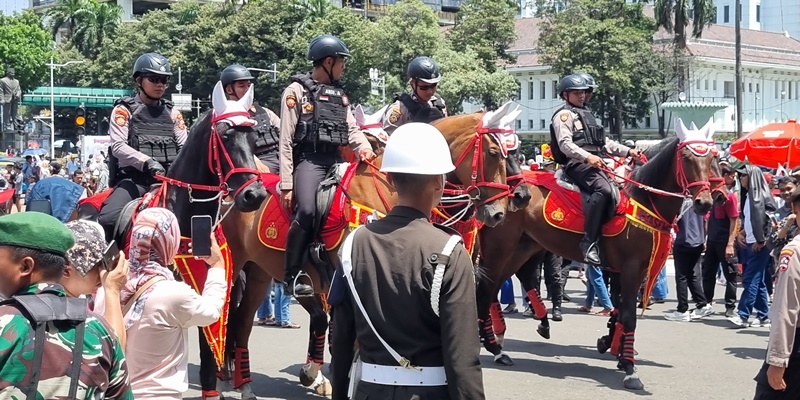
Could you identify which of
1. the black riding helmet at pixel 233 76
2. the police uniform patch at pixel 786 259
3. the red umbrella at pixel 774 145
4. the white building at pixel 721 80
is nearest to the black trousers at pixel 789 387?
the police uniform patch at pixel 786 259

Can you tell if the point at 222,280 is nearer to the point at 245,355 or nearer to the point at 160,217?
the point at 160,217

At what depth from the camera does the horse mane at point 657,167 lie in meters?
11.0

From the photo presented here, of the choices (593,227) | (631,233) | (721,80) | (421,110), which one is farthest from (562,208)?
(721,80)

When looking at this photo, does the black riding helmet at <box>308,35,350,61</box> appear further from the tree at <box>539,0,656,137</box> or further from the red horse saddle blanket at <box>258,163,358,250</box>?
the tree at <box>539,0,656,137</box>

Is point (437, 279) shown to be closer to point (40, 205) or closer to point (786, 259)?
point (786, 259)

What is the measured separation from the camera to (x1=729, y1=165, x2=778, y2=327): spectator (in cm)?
1458

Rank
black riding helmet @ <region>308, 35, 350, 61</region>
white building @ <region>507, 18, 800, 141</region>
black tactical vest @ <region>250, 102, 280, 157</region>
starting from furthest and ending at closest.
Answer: white building @ <region>507, 18, 800, 141</region> < black tactical vest @ <region>250, 102, 280, 157</region> < black riding helmet @ <region>308, 35, 350, 61</region>

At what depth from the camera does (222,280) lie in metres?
5.21

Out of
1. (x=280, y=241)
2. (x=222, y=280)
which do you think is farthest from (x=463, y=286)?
(x=280, y=241)

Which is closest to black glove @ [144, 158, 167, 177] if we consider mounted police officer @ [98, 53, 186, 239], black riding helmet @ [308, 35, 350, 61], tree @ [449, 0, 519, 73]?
mounted police officer @ [98, 53, 186, 239]

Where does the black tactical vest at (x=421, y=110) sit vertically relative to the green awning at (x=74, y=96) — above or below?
below

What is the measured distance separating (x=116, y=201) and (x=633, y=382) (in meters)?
5.13

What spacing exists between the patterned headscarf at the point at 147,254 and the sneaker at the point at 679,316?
11677 mm

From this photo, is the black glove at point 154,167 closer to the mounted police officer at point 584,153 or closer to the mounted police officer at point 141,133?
the mounted police officer at point 141,133
